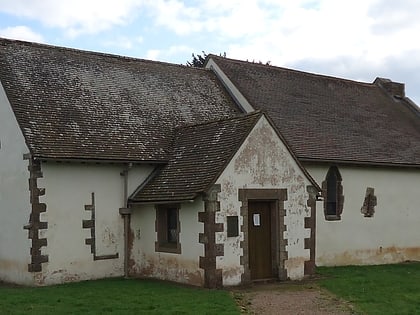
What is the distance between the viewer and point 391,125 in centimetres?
2811

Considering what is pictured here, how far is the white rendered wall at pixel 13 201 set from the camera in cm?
1753

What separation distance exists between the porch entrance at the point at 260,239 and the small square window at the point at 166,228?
7.12 feet

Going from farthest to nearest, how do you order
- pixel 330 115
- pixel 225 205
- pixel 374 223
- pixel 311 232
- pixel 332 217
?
pixel 330 115 < pixel 374 223 < pixel 332 217 < pixel 311 232 < pixel 225 205

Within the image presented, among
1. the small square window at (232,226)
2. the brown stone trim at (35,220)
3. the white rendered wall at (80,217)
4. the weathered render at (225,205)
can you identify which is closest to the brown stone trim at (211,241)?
the weathered render at (225,205)

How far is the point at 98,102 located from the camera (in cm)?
2045

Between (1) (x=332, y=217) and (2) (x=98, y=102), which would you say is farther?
(1) (x=332, y=217)

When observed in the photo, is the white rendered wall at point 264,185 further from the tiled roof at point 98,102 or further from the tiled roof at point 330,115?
the tiled roof at point 330,115

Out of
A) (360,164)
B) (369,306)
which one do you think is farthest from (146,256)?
(360,164)

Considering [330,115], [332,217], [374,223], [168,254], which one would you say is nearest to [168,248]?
[168,254]

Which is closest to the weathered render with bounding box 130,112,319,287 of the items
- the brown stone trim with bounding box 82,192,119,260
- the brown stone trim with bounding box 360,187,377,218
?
the brown stone trim with bounding box 82,192,119,260

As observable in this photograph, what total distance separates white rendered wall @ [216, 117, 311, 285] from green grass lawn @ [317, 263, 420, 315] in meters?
1.38

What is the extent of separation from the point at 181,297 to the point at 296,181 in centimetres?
568

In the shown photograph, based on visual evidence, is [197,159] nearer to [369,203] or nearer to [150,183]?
[150,183]

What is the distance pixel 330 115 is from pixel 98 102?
1049cm
